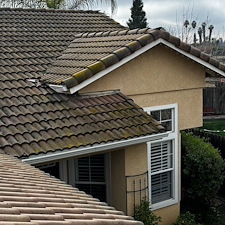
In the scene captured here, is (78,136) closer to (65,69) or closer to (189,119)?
(65,69)

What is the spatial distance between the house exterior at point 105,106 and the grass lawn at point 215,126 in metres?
11.5

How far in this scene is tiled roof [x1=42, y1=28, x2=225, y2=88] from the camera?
8742 millimetres

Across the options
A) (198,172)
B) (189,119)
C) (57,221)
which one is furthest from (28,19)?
(57,221)

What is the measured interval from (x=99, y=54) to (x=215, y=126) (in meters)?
16.5

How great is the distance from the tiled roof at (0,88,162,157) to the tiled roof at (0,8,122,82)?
88 cm

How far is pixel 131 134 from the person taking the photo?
829 cm

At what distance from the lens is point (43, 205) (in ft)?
12.4

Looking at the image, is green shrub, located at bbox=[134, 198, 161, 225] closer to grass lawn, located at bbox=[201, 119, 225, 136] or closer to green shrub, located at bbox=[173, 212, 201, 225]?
green shrub, located at bbox=[173, 212, 201, 225]

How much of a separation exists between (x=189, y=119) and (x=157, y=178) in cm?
196

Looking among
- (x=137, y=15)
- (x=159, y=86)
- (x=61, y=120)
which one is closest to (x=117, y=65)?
(x=159, y=86)

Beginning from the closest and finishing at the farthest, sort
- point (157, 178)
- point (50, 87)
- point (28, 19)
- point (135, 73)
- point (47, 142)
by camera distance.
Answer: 1. point (47, 142)
2. point (50, 87)
3. point (135, 73)
4. point (157, 178)
5. point (28, 19)

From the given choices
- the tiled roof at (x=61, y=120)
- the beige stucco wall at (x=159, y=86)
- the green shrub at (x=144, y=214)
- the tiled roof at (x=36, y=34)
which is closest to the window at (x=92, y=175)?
the beige stucco wall at (x=159, y=86)

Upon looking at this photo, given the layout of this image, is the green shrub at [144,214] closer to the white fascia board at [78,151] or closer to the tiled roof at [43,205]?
the white fascia board at [78,151]

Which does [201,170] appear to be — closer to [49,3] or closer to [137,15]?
[49,3]
